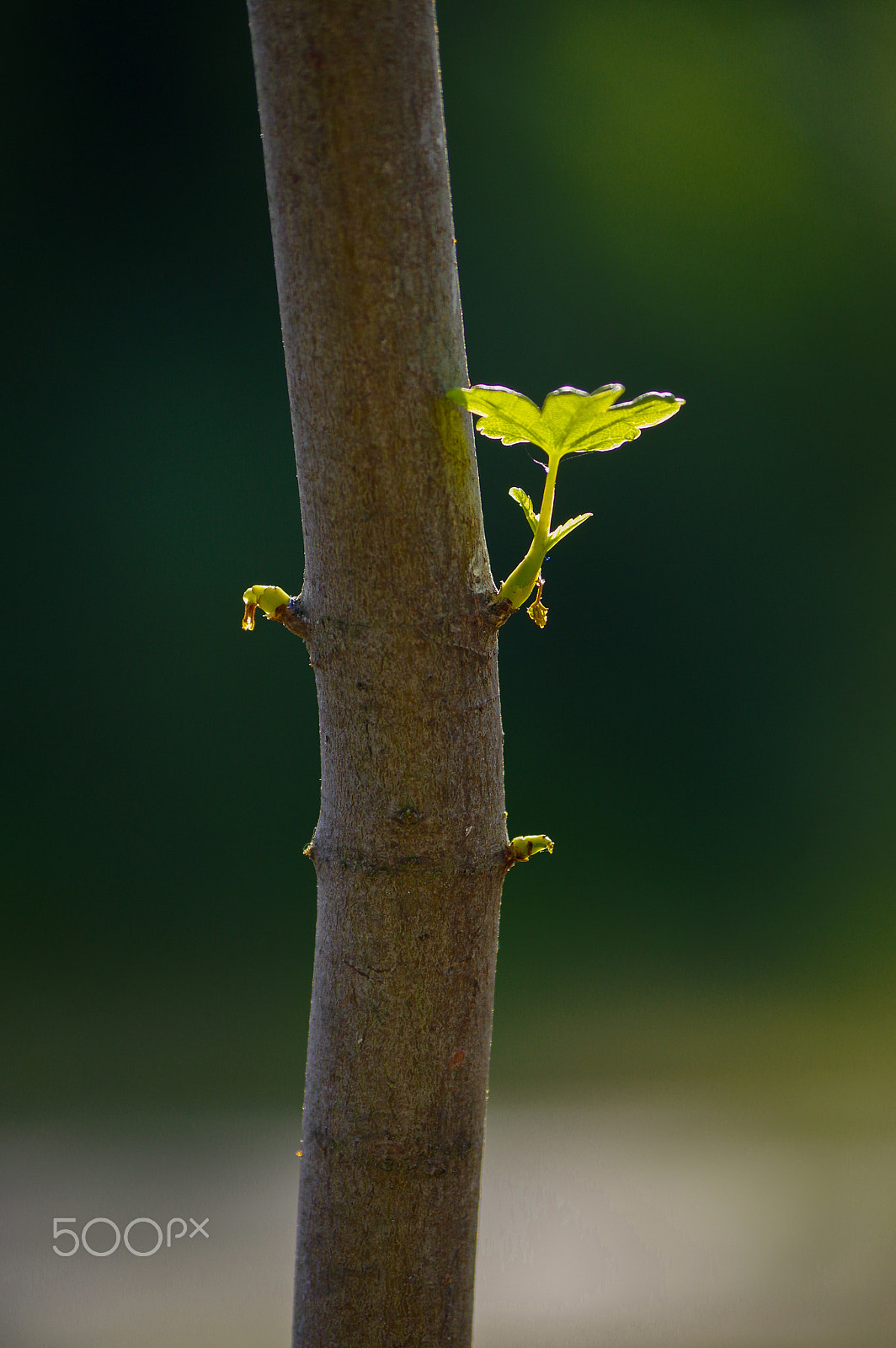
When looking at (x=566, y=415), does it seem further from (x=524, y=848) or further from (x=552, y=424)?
(x=524, y=848)

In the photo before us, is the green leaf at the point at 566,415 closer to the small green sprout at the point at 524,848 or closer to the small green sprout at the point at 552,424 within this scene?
the small green sprout at the point at 552,424

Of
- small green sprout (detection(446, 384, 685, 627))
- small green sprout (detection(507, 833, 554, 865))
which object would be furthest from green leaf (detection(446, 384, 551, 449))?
small green sprout (detection(507, 833, 554, 865))

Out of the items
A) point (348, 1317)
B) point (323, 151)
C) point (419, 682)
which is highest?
point (323, 151)

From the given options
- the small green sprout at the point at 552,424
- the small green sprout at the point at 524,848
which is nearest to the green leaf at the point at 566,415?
the small green sprout at the point at 552,424

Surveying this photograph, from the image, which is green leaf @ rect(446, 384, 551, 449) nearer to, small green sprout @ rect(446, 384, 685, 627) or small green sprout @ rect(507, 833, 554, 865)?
small green sprout @ rect(446, 384, 685, 627)

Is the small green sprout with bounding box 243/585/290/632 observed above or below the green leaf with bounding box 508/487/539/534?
below

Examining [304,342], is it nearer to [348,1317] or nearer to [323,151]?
[323,151]

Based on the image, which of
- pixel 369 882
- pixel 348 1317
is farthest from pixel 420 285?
pixel 348 1317
